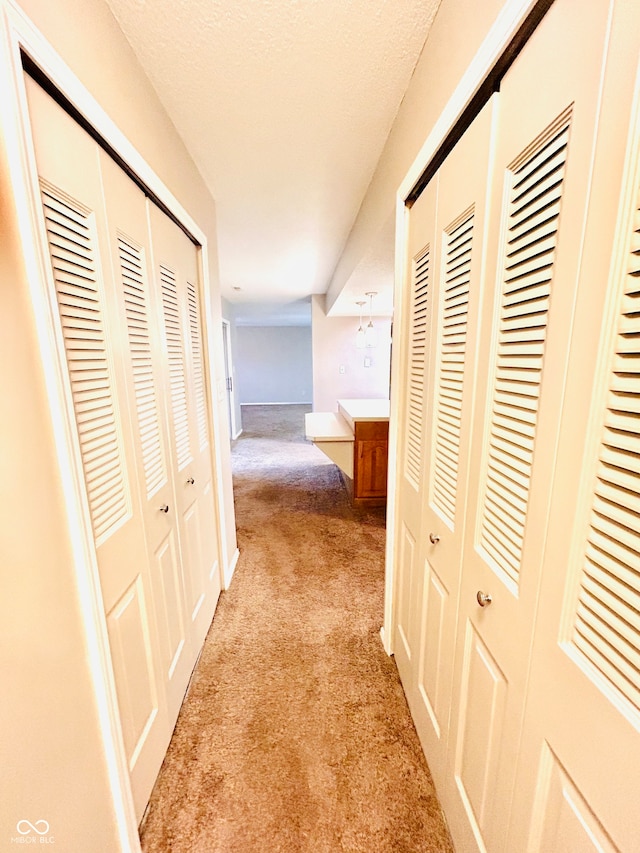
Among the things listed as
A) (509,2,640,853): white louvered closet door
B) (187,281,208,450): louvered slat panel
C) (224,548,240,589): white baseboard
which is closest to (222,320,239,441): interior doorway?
(224,548,240,589): white baseboard

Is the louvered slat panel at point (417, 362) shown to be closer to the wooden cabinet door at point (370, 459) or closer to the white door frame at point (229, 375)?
the wooden cabinet door at point (370, 459)

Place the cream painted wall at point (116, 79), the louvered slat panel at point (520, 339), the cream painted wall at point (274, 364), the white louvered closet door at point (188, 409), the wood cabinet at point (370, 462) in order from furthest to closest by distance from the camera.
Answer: the cream painted wall at point (274, 364) → the wood cabinet at point (370, 462) → the white louvered closet door at point (188, 409) → the cream painted wall at point (116, 79) → the louvered slat panel at point (520, 339)

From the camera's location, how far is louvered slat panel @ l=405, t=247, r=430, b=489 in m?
1.20

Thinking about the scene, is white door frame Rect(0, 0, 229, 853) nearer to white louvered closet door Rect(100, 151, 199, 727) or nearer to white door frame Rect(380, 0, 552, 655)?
white louvered closet door Rect(100, 151, 199, 727)

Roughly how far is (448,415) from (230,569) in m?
1.89

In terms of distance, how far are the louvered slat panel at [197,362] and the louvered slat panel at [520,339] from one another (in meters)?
1.42

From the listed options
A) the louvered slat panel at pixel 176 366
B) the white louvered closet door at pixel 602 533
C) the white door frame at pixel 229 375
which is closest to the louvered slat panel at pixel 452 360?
the white louvered closet door at pixel 602 533

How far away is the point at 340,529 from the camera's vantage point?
2932 millimetres

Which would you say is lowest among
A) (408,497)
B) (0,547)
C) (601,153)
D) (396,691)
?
(396,691)

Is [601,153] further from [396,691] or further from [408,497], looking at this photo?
[396,691]

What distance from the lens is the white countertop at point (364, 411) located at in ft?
10.3

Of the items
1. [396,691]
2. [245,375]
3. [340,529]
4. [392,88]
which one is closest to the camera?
[392,88]

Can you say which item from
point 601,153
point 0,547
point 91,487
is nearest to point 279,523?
point 91,487

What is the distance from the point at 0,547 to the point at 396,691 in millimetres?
1584
